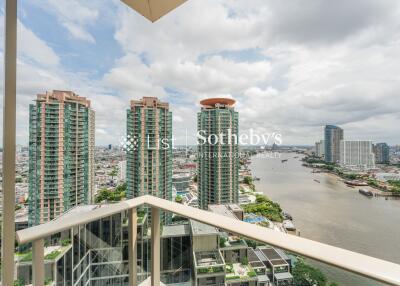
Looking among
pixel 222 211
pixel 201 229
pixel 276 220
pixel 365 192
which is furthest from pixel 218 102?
pixel 201 229

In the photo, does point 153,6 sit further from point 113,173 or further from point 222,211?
point 113,173

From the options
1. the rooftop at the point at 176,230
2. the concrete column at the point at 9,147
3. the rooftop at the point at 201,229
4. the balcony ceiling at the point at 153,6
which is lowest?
the rooftop at the point at 176,230

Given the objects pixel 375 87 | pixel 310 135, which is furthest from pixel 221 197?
pixel 375 87

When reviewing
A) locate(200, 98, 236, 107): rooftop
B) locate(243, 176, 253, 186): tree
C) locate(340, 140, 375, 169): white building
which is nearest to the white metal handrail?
locate(340, 140, 375, 169): white building

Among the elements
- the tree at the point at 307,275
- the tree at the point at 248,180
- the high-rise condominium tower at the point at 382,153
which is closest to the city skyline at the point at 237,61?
the high-rise condominium tower at the point at 382,153

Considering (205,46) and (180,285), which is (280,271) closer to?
(180,285)

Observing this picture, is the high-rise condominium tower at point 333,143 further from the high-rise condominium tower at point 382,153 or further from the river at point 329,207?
the high-rise condominium tower at point 382,153
